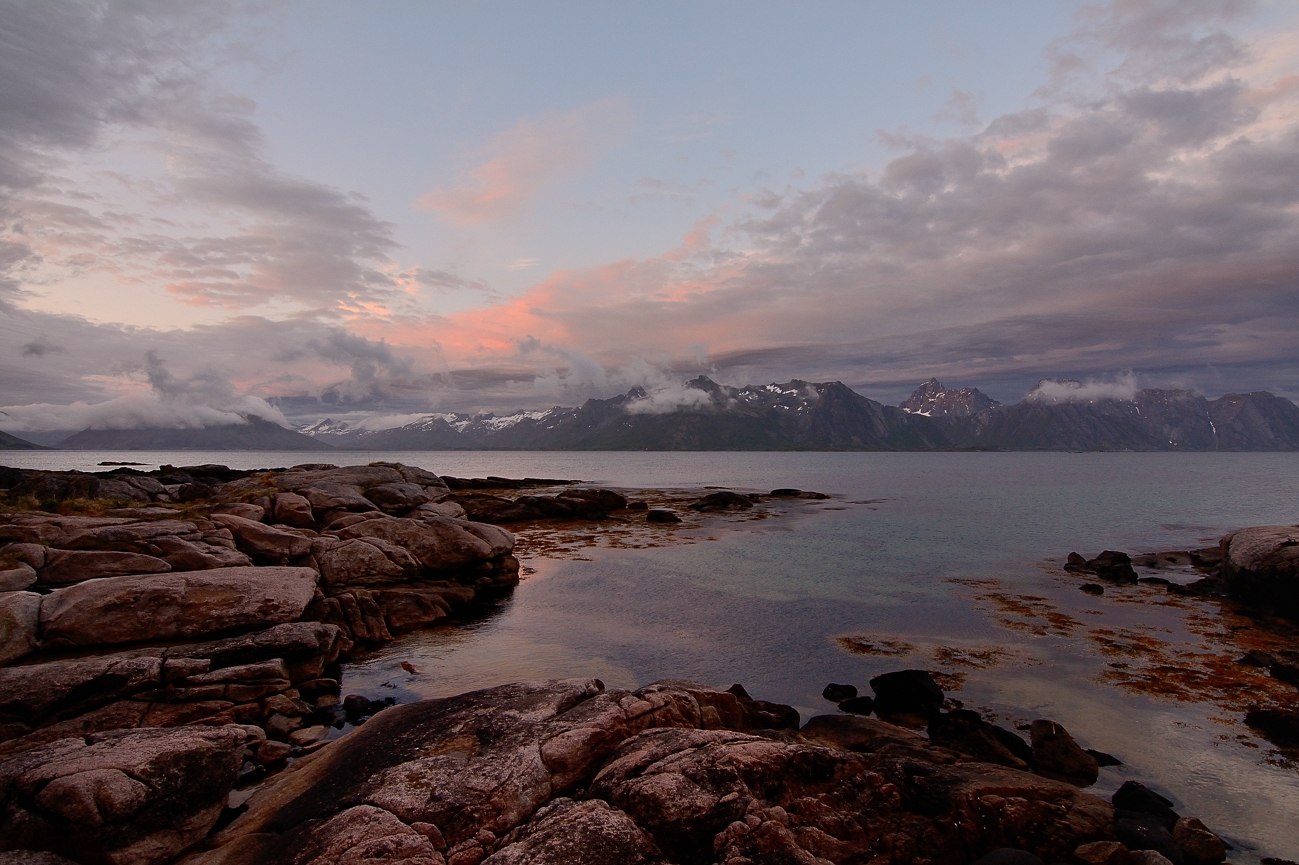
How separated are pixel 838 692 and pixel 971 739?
183 inches

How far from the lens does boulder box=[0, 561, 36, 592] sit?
17984mm

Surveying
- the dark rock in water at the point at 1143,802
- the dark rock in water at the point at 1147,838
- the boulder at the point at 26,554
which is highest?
the boulder at the point at 26,554

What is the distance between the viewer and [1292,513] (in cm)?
7281

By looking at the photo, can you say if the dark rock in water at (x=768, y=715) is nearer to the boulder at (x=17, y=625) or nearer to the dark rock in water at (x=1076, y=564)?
the boulder at (x=17, y=625)

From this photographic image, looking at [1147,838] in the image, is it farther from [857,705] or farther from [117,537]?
[117,537]

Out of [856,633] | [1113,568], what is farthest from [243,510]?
[1113,568]

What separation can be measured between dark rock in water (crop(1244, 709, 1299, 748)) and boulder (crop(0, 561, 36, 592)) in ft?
115

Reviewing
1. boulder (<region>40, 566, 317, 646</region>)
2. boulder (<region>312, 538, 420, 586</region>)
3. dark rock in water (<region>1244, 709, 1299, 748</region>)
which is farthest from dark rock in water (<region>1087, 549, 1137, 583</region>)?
boulder (<region>40, 566, 317, 646</region>)

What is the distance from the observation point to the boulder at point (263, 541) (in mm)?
25125

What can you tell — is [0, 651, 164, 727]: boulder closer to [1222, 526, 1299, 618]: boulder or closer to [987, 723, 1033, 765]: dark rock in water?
[987, 723, 1033, 765]: dark rock in water


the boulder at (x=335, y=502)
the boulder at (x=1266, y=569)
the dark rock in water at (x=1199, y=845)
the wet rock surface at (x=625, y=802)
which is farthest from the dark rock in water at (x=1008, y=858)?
the boulder at (x=335, y=502)

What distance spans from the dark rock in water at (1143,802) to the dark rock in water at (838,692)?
7036 mm

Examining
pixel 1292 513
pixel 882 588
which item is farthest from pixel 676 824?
pixel 1292 513

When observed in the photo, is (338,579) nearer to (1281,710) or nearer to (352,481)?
(352,481)
